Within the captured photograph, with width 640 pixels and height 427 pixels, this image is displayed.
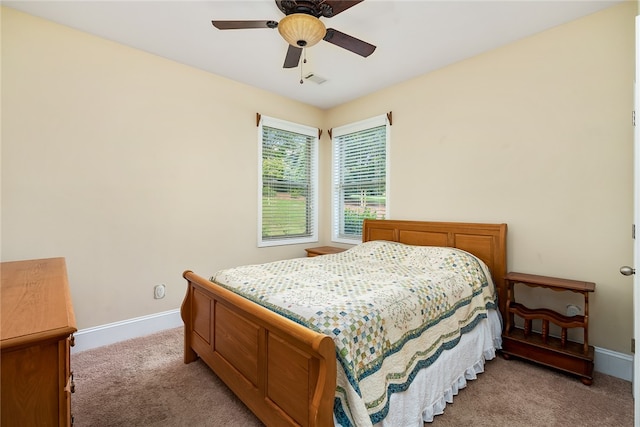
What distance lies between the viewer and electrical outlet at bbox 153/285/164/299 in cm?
290

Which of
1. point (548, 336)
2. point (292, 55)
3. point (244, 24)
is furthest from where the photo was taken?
point (548, 336)

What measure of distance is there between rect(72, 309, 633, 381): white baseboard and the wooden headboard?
0.70 meters

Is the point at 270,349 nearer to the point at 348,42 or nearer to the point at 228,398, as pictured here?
the point at 228,398

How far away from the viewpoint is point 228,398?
1883mm

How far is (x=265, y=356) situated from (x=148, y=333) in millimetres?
1933

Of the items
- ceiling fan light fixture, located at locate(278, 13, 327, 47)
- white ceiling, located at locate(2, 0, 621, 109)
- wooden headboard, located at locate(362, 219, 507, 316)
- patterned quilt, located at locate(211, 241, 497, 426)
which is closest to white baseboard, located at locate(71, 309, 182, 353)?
patterned quilt, located at locate(211, 241, 497, 426)

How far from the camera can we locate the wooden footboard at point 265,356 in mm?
1163

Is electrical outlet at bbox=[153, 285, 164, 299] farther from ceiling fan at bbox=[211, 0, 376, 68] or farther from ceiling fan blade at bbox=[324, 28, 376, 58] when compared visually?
ceiling fan blade at bbox=[324, 28, 376, 58]

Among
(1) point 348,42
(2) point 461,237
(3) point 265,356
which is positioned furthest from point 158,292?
(2) point 461,237

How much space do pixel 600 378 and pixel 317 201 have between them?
3291mm

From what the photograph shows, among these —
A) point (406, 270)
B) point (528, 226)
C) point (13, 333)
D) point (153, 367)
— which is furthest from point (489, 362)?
point (13, 333)

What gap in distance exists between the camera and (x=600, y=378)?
2.11 metres

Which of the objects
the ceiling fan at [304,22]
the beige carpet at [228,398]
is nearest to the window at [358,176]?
the ceiling fan at [304,22]

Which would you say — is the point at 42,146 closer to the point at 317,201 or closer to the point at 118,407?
the point at 118,407
